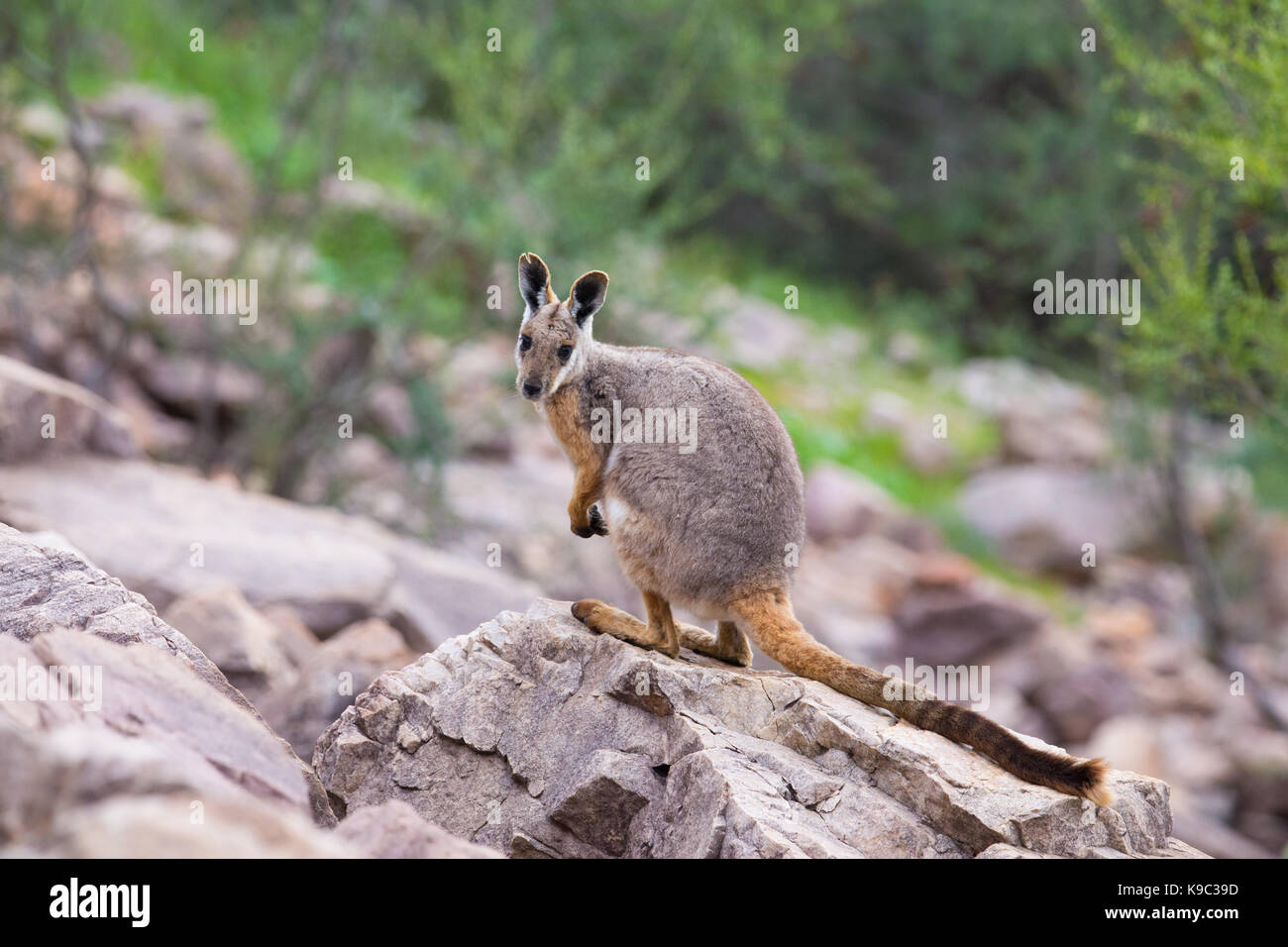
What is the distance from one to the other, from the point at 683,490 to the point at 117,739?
290 centimetres

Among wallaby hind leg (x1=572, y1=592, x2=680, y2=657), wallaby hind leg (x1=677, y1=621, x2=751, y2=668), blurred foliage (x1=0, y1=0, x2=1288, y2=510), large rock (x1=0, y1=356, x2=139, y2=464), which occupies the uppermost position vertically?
blurred foliage (x1=0, y1=0, x2=1288, y2=510)

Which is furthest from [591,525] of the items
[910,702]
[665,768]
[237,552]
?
[237,552]

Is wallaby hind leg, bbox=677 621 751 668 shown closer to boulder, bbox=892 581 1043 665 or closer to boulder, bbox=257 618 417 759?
boulder, bbox=257 618 417 759

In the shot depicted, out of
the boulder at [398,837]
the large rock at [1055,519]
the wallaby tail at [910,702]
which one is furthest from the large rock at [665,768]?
the large rock at [1055,519]

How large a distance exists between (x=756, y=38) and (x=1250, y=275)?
37.6ft

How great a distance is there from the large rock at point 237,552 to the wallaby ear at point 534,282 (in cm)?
314

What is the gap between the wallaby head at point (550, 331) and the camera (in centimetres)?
620

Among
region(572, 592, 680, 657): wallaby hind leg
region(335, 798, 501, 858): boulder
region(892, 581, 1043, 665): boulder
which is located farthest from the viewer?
region(892, 581, 1043, 665): boulder

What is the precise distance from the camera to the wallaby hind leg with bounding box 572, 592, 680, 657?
19.5 ft

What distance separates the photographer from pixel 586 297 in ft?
20.9

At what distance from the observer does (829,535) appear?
18.0 metres

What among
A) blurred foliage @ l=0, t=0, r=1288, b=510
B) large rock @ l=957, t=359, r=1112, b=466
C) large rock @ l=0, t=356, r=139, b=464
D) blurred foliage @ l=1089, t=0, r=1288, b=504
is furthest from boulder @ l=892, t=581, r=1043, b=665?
large rock @ l=0, t=356, r=139, b=464

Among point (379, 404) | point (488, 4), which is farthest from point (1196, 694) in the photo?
point (488, 4)

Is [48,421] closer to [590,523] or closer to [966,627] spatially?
[590,523]
